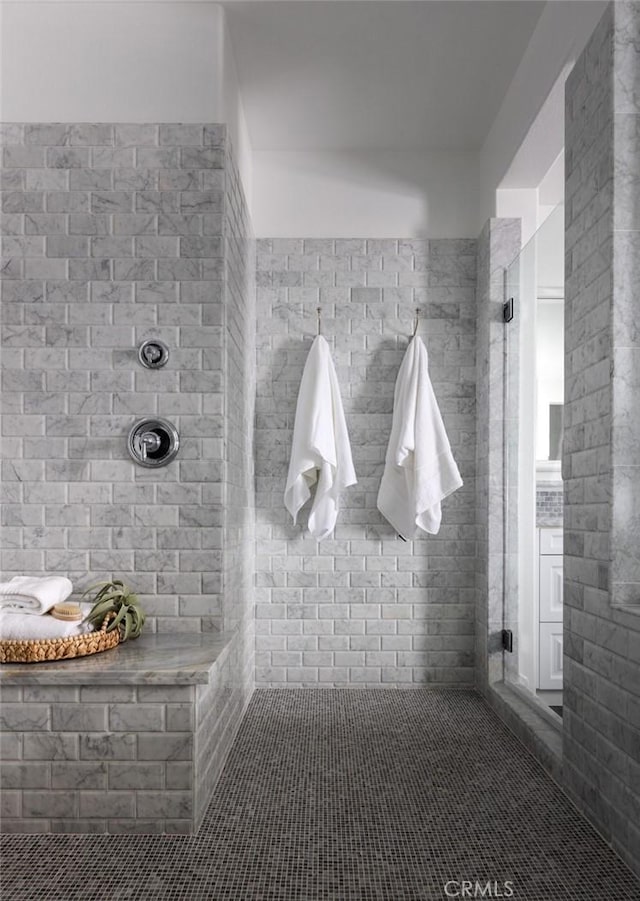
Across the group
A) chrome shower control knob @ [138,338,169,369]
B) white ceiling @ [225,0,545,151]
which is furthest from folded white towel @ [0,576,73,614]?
white ceiling @ [225,0,545,151]

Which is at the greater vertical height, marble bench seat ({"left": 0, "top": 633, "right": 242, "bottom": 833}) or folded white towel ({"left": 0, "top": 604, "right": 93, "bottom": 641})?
folded white towel ({"left": 0, "top": 604, "right": 93, "bottom": 641})

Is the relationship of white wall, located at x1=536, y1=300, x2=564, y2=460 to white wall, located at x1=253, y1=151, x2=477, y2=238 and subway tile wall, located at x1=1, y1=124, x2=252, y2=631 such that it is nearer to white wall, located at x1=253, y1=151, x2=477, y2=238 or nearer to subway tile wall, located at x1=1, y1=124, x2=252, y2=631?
white wall, located at x1=253, y1=151, x2=477, y2=238

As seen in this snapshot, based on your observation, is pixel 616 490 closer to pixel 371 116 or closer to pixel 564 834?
pixel 564 834

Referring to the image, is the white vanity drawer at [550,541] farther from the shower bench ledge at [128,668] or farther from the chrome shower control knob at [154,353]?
the chrome shower control knob at [154,353]

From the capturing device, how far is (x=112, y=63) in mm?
2834

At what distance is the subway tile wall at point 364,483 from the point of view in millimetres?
3828

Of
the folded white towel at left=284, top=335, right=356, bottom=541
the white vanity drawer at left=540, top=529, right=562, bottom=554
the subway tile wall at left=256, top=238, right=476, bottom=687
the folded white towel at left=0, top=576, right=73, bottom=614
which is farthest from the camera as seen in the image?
the subway tile wall at left=256, top=238, right=476, bottom=687

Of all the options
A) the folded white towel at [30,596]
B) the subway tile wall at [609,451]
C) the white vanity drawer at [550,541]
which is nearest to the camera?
the subway tile wall at [609,451]

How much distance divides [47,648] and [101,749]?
1.15 ft

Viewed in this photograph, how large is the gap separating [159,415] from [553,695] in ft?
6.02

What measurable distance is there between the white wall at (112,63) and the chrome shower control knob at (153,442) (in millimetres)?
1137

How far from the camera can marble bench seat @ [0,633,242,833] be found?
7.27 feet

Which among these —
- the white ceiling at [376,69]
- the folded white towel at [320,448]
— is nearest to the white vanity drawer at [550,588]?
the folded white towel at [320,448]

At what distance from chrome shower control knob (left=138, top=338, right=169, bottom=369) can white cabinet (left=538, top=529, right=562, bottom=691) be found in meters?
1.64
